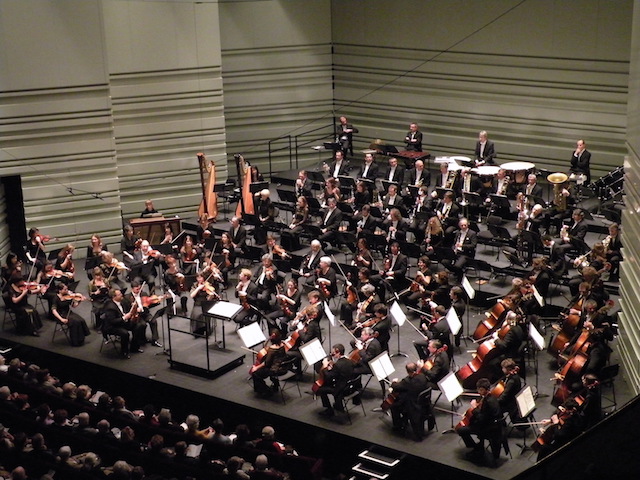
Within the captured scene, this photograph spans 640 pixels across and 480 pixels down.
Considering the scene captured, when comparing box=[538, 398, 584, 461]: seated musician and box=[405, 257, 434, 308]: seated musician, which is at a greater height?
box=[405, 257, 434, 308]: seated musician

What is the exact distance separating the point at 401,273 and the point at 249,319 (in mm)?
2506

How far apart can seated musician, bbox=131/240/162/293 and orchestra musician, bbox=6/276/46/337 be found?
155 cm

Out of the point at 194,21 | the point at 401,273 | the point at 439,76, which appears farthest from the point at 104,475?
the point at 439,76

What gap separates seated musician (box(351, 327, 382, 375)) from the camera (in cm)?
1135

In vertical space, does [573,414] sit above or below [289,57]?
below

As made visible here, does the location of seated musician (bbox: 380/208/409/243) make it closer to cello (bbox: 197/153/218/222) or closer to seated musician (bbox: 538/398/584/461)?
cello (bbox: 197/153/218/222)

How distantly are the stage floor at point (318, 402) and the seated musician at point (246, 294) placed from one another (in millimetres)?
323

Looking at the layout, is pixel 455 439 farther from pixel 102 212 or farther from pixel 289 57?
pixel 289 57

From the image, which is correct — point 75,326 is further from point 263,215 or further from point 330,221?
point 330,221

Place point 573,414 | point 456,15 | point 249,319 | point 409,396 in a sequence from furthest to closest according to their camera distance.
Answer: point 456,15 < point 249,319 < point 409,396 < point 573,414

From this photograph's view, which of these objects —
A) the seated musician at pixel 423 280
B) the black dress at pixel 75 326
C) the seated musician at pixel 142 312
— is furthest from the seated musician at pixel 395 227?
the black dress at pixel 75 326

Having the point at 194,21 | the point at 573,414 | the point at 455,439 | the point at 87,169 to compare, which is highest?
the point at 194,21

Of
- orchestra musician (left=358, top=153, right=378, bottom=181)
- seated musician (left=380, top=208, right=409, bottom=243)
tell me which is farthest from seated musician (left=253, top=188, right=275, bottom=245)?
orchestra musician (left=358, top=153, right=378, bottom=181)

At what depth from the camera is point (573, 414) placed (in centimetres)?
962
